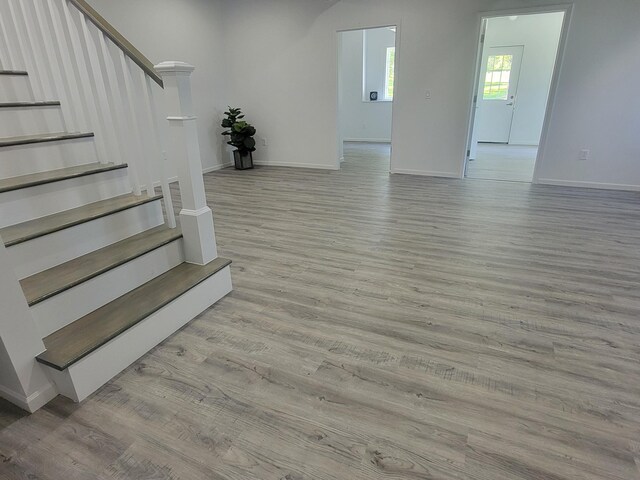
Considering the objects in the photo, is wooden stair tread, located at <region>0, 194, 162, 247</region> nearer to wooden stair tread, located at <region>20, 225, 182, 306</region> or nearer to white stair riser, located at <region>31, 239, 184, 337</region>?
wooden stair tread, located at <region>20, 225, 182, 306</region>

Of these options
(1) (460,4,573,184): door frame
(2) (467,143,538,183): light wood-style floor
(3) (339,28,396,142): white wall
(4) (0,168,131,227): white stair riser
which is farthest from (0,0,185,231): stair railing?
(3) (339,28,396,142): white wall

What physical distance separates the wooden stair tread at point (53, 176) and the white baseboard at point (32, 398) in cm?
97

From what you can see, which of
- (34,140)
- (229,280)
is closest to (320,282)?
(229,280)

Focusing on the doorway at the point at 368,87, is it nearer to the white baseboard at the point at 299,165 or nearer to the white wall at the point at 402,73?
the white baseboard at the point at 299,165

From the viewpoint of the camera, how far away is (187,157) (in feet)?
6.72

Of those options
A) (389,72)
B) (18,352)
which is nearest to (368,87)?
(389,72)

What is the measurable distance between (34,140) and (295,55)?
4.71 meters

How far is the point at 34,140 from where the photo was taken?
6.95 ft

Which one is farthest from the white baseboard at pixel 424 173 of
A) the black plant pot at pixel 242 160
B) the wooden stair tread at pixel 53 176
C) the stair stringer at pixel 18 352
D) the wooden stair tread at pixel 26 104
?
the stair stringer at pixel 18 352

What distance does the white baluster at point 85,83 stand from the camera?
2.16 m

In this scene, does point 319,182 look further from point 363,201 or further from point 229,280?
point 229,280

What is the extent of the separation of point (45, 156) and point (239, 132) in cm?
406

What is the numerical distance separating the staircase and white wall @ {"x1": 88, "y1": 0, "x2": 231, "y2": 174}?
7.68 ft

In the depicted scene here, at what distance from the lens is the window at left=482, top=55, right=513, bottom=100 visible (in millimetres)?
8320
